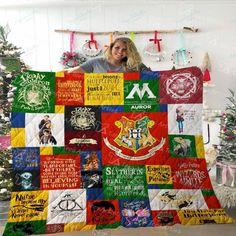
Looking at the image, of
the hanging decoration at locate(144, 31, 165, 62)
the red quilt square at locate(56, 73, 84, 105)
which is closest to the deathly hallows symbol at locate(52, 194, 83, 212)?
the red quilt square at locate(56, 73, 84, 105)

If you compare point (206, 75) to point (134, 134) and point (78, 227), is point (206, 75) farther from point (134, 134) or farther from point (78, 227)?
point (78, 227)

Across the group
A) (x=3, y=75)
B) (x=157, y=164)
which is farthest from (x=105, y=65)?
(x=3, y=75)

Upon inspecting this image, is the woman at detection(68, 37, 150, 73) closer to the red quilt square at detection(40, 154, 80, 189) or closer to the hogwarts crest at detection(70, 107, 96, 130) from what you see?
the hogwarts crest at detection(70, 107, 96, 130)

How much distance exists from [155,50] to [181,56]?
0.35 m

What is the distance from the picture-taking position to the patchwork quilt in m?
1.81

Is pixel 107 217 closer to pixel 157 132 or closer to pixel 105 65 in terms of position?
pixel 157 132

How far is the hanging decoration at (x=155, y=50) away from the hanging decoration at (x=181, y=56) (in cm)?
16

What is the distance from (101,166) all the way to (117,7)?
8.94 feet

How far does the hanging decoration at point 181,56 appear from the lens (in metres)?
3.91

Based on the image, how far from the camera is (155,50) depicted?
3.96m

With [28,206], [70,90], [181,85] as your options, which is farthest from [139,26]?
[28,206]

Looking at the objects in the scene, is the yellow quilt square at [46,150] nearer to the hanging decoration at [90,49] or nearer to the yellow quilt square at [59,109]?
the yellow quilt square at [59,109]

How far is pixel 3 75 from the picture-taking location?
2.90 meters

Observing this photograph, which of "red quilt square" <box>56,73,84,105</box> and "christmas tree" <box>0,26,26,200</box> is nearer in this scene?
"red quilt square" <box>56,73,84,105</box>
